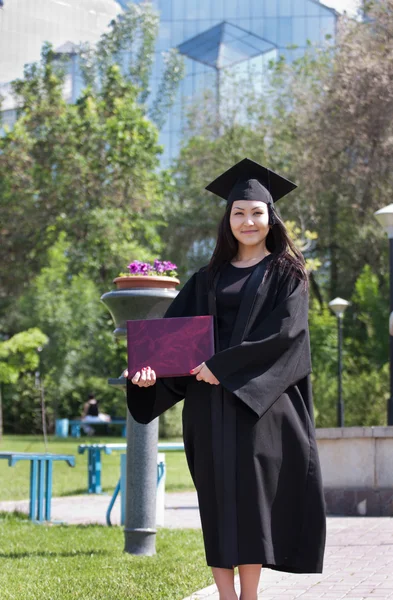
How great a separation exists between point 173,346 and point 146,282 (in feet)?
11.3

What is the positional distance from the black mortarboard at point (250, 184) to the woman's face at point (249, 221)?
4cm

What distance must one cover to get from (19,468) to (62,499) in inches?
267

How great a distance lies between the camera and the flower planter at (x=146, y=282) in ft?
25.4

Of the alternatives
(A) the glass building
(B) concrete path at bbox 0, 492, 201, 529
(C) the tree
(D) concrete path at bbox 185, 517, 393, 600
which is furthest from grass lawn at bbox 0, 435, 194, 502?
(A) the glass building

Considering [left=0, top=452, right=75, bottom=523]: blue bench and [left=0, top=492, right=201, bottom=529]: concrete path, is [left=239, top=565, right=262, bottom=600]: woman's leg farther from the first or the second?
[left=0, top=452, right=75, bottom=523]: blue bench

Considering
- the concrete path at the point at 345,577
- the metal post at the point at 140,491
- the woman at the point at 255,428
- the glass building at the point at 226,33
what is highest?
the glass building at the point at 226,33

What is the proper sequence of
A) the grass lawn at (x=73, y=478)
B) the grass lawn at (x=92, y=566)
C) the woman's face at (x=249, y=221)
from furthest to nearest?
the grass lawn at (x=73, y=478) → the grass lawn at (x=92, y=566) → the woman's face at (x=249, y=221)

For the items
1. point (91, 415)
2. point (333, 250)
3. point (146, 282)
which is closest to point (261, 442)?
point (146, 282)

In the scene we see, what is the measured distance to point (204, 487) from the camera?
14.1 ft

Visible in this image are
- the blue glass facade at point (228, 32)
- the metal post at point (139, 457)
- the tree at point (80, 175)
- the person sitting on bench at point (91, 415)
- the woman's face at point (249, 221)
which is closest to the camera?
the woman's face at point (249, 221)

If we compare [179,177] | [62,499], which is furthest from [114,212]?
[62,499]

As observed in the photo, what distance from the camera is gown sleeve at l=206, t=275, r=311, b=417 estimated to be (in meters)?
4.16

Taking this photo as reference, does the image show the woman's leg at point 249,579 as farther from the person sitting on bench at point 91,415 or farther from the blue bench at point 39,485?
the person sitting on bench at point 91,415

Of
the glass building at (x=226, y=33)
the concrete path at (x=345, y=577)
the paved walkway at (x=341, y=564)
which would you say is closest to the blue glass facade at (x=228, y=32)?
the glass building at (x=226, y=33)
